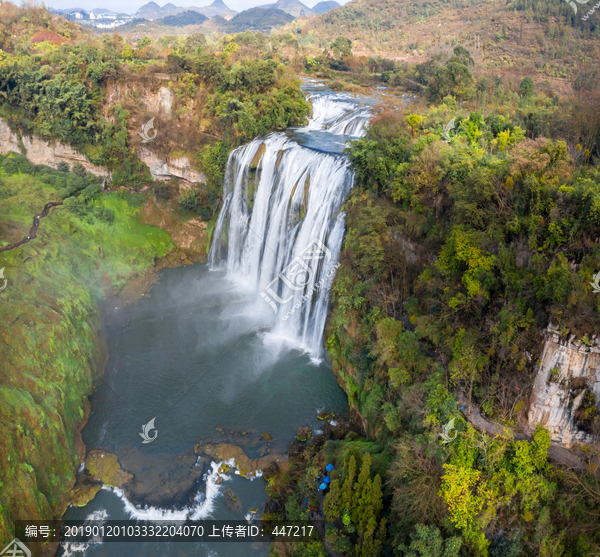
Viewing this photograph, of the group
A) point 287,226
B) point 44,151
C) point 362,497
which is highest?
point 44,151

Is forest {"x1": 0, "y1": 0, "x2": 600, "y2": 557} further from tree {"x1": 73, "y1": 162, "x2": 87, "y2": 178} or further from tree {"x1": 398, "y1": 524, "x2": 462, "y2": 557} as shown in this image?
tree {"x1": 73, "y1": 162, "x2": 87, "y2": 178}

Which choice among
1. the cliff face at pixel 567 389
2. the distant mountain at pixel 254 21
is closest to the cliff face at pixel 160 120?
the cliff face at pixel 567 389

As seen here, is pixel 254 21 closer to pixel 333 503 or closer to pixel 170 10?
pixel 170 10

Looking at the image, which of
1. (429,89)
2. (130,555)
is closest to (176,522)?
(130,555)

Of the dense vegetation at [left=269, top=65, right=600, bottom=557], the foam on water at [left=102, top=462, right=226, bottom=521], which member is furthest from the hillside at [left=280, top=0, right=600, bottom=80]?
the foam on water at [left=102, top=462, right=226, bottom=521]

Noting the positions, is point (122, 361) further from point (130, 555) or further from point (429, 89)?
point (429, 89)

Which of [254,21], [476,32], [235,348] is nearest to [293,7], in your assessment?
[254,21]
